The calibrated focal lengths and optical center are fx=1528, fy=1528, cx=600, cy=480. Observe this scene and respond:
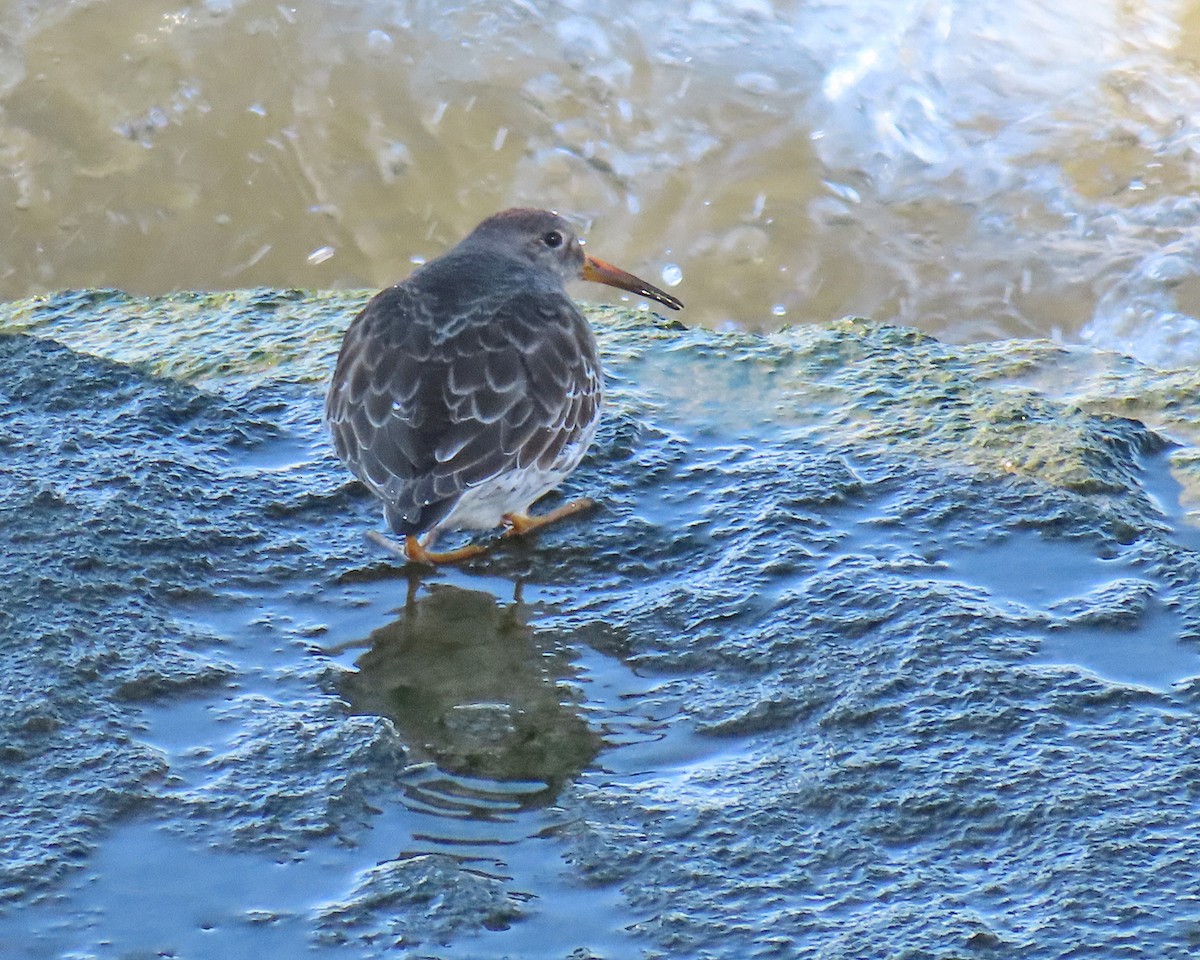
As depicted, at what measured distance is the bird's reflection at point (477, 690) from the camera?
3.40 m

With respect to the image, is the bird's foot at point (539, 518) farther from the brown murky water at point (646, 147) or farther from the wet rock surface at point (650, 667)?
the brown murky water at point (646, 147)

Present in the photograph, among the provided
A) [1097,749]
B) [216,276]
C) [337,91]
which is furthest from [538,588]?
[337,91]

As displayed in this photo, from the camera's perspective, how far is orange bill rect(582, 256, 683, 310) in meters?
5.81

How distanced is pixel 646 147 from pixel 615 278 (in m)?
3.16

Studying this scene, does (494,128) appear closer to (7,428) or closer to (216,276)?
(216,276)

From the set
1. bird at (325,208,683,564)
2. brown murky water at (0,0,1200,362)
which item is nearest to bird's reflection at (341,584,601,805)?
bird at (325,208,683,564)

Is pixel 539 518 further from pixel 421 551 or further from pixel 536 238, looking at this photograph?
pixel 536 238

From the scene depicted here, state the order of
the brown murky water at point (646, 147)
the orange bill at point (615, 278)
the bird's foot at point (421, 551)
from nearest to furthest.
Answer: the bird's foot at point (421, 551) → the orange bill at point (615, 278) → the brown murky water at point (646, 147)

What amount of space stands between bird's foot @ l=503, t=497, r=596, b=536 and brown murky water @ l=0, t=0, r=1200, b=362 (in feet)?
12.0

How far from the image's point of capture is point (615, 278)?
588 cm

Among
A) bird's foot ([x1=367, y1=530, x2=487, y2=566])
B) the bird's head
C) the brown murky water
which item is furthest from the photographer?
the brown murky water

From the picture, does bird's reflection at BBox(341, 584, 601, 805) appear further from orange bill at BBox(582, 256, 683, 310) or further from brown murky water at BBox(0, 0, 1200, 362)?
brown murky water at BBox(0, 0, 1200, 362)

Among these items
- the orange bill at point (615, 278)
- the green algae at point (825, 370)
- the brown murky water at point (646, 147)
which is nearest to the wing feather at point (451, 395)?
the green algae at point (825, 370)

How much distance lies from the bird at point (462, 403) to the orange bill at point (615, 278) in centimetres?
91
